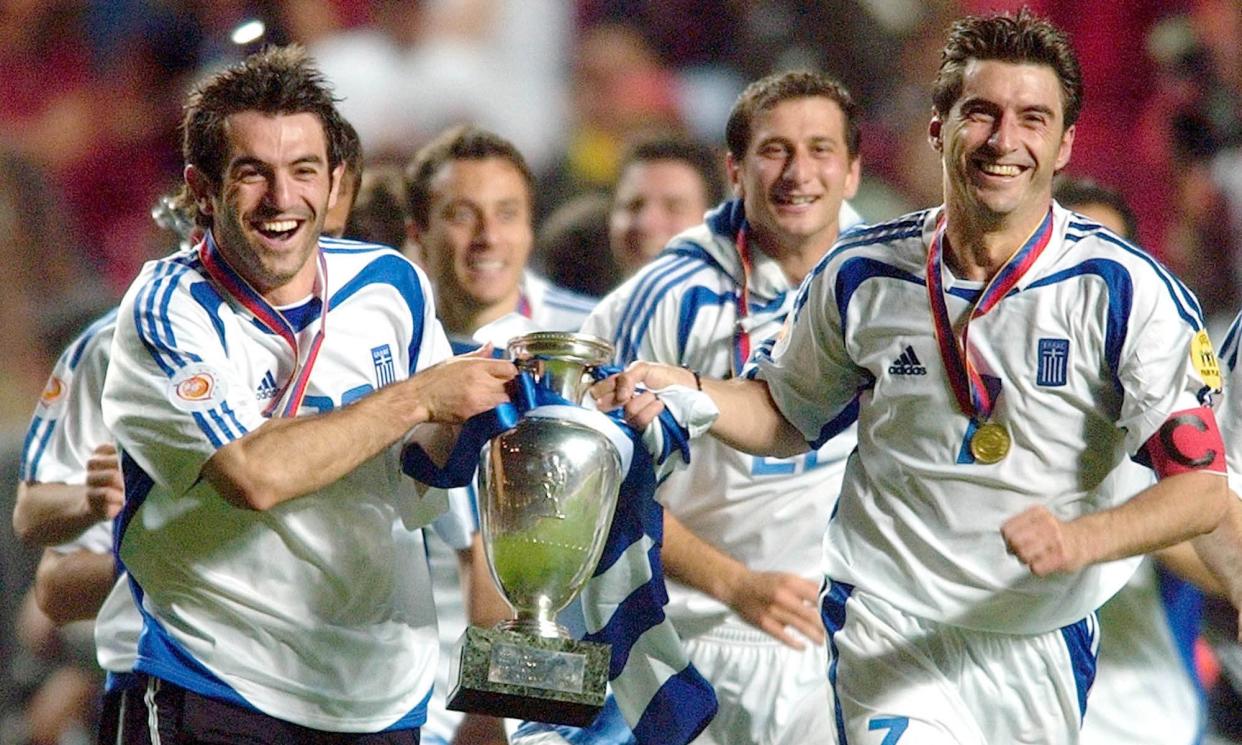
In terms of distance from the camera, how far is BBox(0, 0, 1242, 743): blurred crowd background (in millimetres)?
9211

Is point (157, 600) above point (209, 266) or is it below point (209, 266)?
below

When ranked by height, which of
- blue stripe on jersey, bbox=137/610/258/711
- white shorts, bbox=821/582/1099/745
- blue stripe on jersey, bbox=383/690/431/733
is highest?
white shorts, bbox=821/582/1099/745

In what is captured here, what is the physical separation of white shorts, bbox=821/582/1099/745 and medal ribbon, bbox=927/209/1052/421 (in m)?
0.46

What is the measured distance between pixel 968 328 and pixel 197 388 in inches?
59.7

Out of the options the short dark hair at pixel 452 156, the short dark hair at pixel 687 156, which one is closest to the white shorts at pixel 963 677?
the short dark hair at pixel 452 156

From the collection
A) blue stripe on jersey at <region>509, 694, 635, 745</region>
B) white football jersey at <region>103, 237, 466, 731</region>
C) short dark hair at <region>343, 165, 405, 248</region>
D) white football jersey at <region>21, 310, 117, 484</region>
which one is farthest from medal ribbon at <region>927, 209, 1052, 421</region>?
short dark hair at <region>343, 165, 405, 248</region>

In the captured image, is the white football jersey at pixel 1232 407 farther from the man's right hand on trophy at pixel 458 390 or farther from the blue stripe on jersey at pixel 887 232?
the man's right hand on trophy at pixel 458 390

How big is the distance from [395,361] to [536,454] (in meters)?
0.54

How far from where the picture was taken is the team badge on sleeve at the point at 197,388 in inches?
160

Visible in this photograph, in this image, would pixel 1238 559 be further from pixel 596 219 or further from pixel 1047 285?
pixel 596 219

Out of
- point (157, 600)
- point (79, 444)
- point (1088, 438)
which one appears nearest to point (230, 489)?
point (157, 600)

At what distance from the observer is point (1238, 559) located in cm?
438

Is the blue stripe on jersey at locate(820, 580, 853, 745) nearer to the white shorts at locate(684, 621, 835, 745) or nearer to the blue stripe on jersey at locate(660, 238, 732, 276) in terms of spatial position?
the white shorts at locate(684, 621, 835, 745)

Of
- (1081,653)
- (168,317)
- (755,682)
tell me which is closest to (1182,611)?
(755,682)
